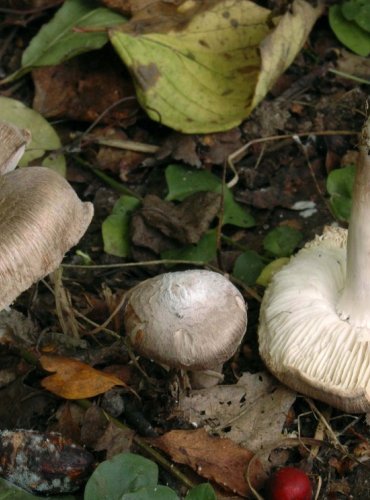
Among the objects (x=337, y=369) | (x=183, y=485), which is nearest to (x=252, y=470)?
(x=183, y=485)

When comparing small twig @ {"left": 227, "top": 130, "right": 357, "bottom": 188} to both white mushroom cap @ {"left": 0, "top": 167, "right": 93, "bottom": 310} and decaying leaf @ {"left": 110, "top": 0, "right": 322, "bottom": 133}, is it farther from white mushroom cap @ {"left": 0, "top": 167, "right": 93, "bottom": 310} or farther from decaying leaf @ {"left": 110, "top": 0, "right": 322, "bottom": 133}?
white mushroom cap @ {"left": 0, "top": 167, "right": 93, "bottom": 310}

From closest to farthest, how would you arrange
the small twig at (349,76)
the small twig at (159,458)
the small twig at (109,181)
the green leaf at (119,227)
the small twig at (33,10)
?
1. the small twig at (159,458)
2. the green leaf at (119,227)
3. the small twig at (109,181)
4. the small twig at (349,76)
5. the small twig at (33,10)

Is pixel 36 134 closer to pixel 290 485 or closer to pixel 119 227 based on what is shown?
pixel 119 227

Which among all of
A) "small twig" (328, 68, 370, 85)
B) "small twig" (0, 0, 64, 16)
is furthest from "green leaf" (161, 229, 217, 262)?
"small twig" (0, 0, 64, 16)

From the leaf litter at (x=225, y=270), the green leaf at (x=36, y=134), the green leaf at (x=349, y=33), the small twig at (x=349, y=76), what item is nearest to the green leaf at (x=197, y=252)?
the leaf litter at (x=225, y=270)

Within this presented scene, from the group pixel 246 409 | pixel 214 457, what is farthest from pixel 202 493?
pixel 246 409

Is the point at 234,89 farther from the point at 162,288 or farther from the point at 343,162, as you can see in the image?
the point at 162,288

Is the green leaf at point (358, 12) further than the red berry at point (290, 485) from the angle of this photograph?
Yes

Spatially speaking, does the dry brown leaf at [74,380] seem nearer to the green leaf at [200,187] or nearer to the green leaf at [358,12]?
the green leaf at [200,187]
